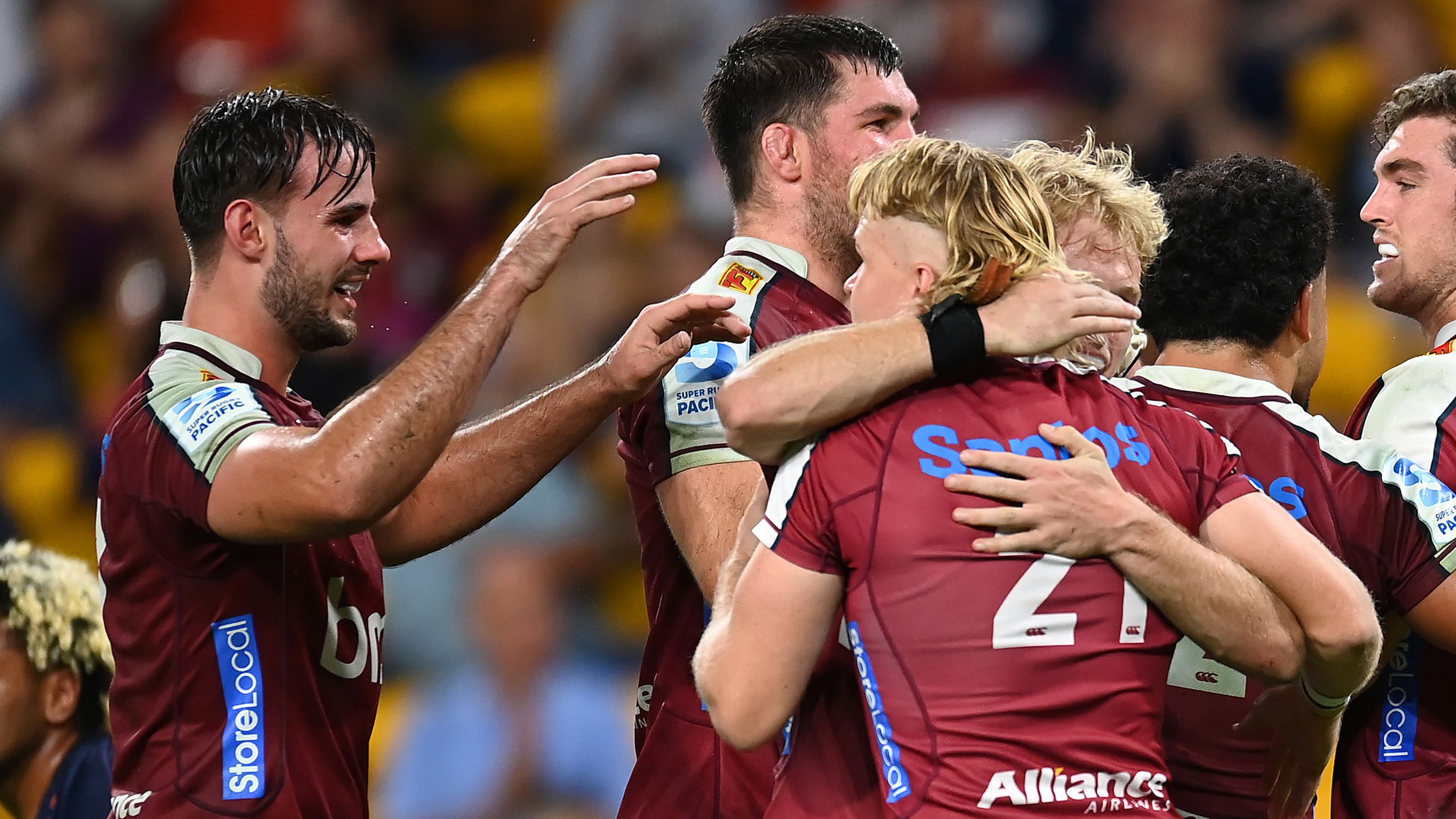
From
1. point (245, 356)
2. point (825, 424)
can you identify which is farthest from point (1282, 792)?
point (245, 356)

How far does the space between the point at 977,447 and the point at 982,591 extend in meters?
0.23

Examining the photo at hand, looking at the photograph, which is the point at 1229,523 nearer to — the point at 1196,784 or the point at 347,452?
the point at 1196,784

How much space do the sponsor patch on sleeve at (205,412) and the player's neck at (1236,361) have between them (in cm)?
197

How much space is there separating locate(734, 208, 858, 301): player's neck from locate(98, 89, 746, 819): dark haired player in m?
0.52

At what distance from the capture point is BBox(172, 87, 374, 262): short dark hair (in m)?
3.58

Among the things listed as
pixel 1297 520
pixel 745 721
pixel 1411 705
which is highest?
pixel 745 721

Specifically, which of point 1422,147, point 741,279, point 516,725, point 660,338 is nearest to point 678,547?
point 660,338

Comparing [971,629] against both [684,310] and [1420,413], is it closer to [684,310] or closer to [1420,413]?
[684,310]

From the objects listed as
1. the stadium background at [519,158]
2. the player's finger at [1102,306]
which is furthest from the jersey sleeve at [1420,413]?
the stadium background at [519,158]

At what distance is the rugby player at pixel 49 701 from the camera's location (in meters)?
4.45

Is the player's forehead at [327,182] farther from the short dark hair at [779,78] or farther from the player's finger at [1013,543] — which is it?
the player's finger at [1013,543]

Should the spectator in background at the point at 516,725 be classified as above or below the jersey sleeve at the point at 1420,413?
below

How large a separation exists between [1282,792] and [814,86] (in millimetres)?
2092

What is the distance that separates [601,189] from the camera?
3.28m
